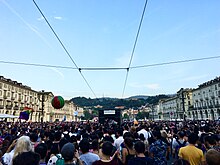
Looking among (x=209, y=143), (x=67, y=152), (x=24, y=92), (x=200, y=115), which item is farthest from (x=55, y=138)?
(x=200, y=115)

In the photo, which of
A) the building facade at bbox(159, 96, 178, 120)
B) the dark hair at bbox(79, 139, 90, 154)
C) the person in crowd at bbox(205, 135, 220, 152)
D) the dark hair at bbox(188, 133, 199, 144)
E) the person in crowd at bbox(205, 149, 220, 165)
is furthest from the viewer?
the building facade at bbox(159, 96, 178, 120)

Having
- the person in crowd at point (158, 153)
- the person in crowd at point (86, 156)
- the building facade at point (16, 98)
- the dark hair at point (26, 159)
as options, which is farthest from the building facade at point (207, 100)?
the dark hair at point (26, 159)

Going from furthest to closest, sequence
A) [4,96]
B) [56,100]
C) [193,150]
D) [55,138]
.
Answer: [4,96] → [56,100] → [55,138] → [193,150]

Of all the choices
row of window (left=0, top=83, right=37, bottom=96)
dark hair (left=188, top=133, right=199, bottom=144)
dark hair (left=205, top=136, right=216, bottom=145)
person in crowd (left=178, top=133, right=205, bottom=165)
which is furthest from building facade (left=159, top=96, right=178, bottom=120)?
person in crowd (left=178, top=133, right=205, bottom=165)

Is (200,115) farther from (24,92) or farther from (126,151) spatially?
(126,151)

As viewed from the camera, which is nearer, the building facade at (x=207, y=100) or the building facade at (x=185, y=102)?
the building facade at (x=207, y=100)

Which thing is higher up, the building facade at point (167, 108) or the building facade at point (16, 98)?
the building facade at point (16, 98)

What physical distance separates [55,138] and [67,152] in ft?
8.40

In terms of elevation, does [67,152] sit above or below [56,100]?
below

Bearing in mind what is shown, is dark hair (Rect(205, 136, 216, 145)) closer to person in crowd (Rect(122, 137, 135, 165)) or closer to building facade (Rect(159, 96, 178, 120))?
person in crowd (Rect(122, 137, 135, 165))

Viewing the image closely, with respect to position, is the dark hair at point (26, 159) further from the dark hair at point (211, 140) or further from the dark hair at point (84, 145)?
the dark hair at point (211, 140)

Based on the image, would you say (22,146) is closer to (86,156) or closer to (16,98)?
(86,156)

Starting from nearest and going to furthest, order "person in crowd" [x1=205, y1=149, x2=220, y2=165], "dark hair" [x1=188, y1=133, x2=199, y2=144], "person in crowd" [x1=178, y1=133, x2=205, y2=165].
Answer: "person in crowd" [x1=205, y1=149, x2=220, y2=165], "person in crowd" [x1=178, y1=133, x2=205, y2=165], "dark hair" [x1=188, y1=133, x2=199, y2=144]

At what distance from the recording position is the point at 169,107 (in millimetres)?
124750
